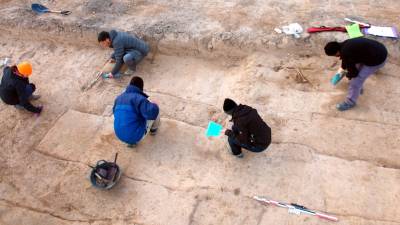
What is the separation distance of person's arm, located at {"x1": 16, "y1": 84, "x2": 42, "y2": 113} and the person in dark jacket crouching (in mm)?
1836

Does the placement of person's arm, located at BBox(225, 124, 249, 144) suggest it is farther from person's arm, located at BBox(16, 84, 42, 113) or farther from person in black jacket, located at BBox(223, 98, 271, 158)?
person's arm, located at BBox(16, 84, 42, 113)

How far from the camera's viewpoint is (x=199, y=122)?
5.15 meters

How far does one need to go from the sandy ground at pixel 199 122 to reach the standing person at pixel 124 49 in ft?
0.83

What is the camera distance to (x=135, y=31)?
252 inches

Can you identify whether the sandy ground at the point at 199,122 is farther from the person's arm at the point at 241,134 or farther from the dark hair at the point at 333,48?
the dark hair at the point at 333,48

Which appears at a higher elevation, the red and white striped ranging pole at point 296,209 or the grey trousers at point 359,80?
the grey trousers at point 359,80

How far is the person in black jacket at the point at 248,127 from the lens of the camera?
12.6 ft

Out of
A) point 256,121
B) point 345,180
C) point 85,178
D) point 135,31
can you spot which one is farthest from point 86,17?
point 345,180

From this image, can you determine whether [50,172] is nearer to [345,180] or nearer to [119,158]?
[119,158]

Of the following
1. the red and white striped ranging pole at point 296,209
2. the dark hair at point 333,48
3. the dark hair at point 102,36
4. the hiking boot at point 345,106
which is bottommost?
the red and white striped ranging pole at point 296,209

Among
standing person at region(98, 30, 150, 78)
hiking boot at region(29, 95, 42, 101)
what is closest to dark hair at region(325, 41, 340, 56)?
standing person at region(98, 30, 150, 78)

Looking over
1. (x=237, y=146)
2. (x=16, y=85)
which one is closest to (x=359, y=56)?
(x=237, y=146)

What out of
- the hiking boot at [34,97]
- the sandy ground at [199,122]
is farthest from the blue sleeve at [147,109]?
the hiking boot at [34,97]

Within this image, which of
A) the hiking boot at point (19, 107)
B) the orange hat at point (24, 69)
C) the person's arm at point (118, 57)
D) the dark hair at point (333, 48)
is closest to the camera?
the dark hair at point (333, 48)
